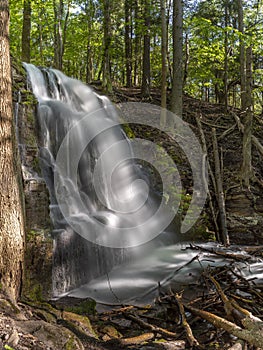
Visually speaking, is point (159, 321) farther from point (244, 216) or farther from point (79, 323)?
point (244, 216)

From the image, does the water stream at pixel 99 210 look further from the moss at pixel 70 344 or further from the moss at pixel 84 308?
the moss at pixel 70 344

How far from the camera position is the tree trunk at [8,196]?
326cm

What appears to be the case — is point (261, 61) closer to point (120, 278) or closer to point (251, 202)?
point (251, 202)

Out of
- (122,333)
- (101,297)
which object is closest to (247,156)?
(101,297)

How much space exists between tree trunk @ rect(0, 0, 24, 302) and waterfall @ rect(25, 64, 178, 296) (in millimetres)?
1514

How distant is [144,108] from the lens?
509 inches

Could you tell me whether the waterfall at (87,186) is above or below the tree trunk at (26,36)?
below

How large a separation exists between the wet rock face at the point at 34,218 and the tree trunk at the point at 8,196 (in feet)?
1.40

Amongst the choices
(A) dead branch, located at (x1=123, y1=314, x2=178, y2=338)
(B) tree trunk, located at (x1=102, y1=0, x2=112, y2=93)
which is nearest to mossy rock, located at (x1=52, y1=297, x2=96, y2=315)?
(A) dead branch, located at (x1=123, y1=314, x2=178, y2=338)

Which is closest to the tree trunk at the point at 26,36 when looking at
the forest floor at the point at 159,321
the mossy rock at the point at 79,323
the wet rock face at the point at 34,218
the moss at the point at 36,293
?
the wet rock face at the point at 34,218

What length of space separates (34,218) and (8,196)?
1.49m

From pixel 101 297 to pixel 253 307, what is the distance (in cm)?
214

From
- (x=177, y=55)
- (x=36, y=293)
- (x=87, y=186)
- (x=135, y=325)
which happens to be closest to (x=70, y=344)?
(x=135, y=325)

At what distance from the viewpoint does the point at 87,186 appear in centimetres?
736
